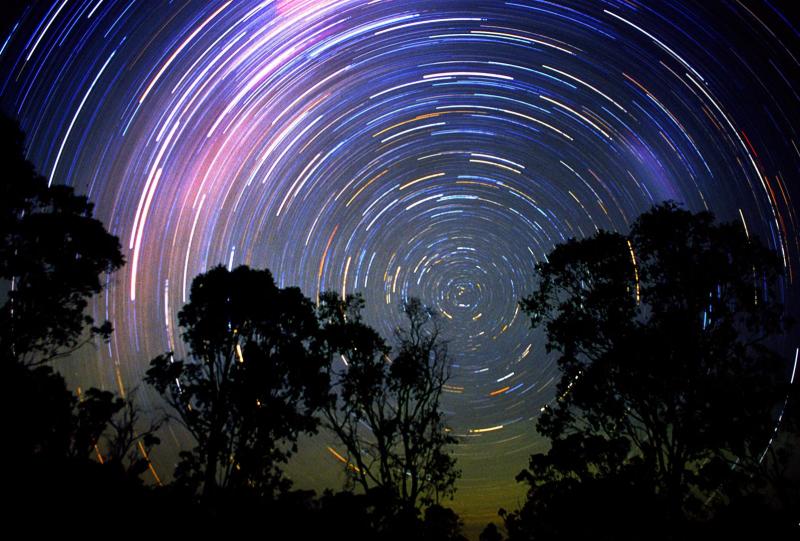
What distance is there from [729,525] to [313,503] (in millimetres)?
13474

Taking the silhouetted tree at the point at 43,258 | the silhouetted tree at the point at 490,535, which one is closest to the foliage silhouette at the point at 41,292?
the silhouetted tree at the point at 43,258

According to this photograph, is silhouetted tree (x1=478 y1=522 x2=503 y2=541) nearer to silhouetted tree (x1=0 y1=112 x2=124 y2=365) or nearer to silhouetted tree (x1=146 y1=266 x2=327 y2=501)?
silhouetted tree (x1=146 y1=266 x2=327 y2=501)

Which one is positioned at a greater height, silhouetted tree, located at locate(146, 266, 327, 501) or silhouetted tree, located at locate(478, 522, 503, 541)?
silhouetted tree, located at locate(146, 266, 327, 501)

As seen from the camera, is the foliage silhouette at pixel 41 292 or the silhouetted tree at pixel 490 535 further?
the silhouetted tree at pixel 490 535

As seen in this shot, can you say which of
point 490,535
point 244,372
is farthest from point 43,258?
point 490,535

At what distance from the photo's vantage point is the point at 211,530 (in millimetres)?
8375

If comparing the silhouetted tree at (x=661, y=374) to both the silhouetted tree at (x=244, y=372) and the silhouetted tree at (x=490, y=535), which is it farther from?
the silhouetted tree at (x=244, y=372)

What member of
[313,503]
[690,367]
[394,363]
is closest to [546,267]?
A: [690,367]

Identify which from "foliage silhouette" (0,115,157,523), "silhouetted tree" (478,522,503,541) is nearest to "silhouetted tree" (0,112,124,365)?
"foliage silhouette" (0,115,157,523)

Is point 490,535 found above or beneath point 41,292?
beneath

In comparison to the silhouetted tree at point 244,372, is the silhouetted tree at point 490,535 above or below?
below

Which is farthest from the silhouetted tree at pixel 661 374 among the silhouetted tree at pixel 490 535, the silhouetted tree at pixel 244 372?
the silhouetted tree at pixel 244 372

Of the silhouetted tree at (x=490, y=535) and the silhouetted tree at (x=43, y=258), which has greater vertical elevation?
the silhouetted tree at (x=43, y=258)

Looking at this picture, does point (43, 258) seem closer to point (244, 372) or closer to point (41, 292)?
point (41, 292)
